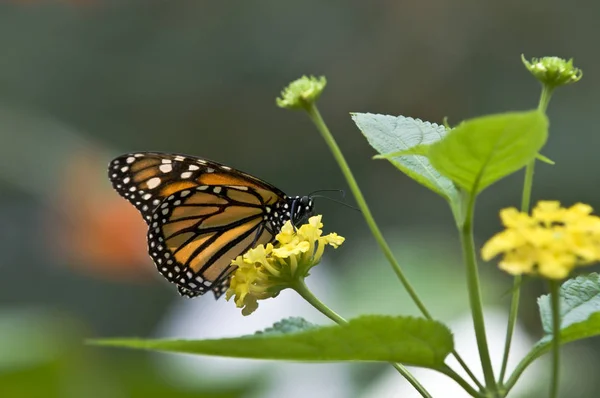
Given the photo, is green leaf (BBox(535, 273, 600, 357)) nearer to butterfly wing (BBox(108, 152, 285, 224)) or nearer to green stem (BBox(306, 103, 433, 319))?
green stem (BBox(306, 103, 433, 319))

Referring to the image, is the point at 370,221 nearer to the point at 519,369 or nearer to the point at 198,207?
the point at 519,369

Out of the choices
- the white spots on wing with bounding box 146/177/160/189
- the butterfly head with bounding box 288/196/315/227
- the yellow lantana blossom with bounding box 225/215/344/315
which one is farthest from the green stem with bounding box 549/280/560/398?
the white spots on wing with bounding box 146/177/160/189

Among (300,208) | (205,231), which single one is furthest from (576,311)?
(205,231)

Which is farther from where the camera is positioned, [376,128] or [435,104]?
[435,104]

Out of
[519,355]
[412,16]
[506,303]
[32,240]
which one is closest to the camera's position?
[519,355]

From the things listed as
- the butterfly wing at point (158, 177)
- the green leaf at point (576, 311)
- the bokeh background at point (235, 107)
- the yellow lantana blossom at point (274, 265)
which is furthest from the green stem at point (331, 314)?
the bokeh background at point (235, 107)

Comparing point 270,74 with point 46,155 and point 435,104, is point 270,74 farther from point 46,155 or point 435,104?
point 46,155

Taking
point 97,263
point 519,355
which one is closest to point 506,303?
point 519,355
